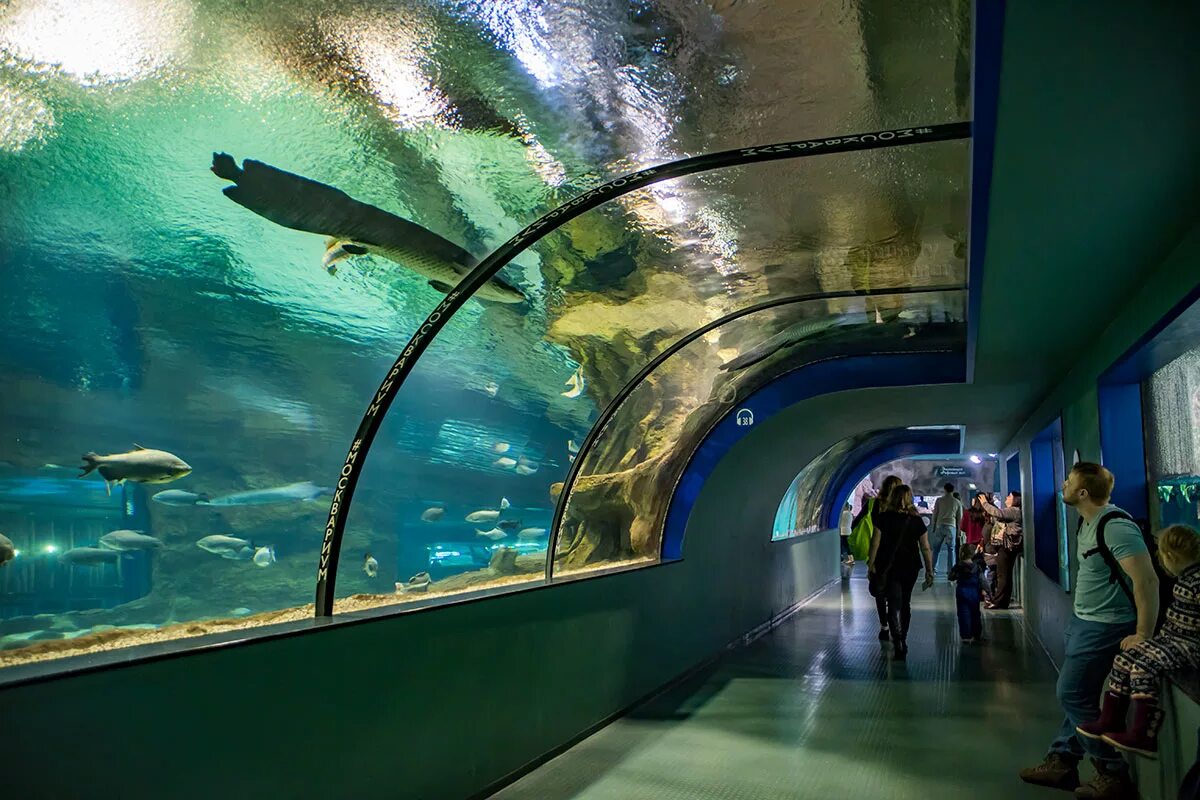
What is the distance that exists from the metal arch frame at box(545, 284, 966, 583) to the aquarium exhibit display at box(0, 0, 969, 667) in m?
0.04

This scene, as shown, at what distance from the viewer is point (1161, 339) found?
4.80 meters

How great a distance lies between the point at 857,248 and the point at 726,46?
2.86 m

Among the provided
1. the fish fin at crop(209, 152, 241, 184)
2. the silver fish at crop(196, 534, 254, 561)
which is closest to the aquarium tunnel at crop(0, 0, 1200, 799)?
the fish fin at crop(209, 152, 241, 184)

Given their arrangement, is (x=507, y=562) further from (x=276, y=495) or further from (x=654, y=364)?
(x=654, y=364)

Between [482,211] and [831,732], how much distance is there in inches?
172

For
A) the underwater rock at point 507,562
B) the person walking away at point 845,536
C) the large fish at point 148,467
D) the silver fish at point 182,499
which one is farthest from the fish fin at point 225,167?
the person walking away at point 845,536

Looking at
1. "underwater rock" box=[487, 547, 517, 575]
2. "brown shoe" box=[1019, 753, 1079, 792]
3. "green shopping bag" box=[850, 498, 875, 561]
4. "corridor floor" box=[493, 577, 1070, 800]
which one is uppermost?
"green shopping bag" box=[850, 498, 875, 561]

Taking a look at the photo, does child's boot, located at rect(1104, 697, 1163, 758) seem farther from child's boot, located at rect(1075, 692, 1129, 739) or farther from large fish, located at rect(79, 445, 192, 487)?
large fish, located at rect(79, 445, 192, 487)

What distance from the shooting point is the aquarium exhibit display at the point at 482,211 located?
10.2 ft

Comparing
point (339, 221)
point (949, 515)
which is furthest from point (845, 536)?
point (339, 221)

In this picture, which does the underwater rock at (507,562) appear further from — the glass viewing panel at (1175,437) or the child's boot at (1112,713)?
the child's boot at (1112,713)

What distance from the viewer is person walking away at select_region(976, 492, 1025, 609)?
12477mm

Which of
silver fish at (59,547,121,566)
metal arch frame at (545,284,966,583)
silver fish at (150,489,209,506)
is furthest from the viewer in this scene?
silver fish at (150,489,209,506)

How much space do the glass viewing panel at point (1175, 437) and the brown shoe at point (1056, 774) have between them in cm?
154
